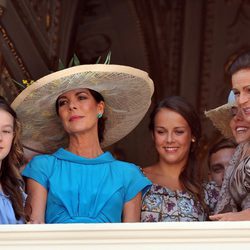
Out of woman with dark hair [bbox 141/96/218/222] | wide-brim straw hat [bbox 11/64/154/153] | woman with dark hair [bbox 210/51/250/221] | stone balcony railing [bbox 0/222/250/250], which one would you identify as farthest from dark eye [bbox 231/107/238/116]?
stone balcony railing [bbox 0/222/250/250]

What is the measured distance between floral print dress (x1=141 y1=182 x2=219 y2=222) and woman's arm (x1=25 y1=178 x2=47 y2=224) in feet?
1.67

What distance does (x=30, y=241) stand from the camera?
15.5 ft

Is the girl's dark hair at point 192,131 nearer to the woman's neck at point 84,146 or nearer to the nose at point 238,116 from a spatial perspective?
the nose at point 238,116

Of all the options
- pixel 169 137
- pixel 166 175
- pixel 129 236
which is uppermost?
pixel 169 137

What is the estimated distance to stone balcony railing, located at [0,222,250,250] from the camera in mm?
4699

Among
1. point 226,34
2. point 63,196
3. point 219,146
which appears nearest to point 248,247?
point 63,196

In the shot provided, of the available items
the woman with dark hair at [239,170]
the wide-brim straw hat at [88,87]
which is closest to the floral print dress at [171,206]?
the woman with dark hair at [239,170]

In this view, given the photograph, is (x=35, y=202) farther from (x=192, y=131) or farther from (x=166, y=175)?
(x=192, y=131)

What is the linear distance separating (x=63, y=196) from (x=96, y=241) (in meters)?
0.79

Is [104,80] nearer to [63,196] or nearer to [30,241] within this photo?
[63,196]

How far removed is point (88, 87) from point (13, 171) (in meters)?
0.61

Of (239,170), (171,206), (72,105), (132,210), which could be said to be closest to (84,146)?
(72,105)

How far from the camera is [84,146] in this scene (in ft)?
18.8

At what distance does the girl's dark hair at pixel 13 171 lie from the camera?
5.34 m
